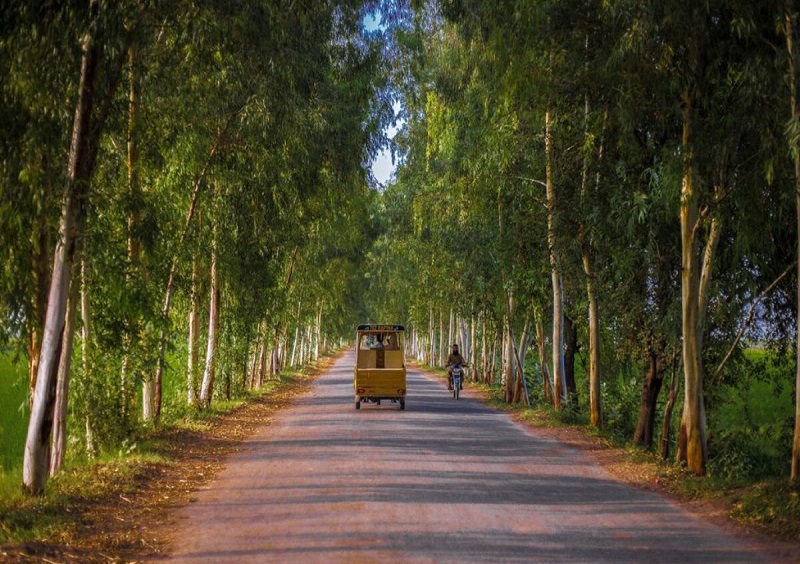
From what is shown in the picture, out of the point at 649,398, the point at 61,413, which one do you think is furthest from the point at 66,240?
the point at 649,398

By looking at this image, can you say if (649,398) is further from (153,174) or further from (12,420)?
(12,420)

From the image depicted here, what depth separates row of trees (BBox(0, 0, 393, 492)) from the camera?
1241 centimetres

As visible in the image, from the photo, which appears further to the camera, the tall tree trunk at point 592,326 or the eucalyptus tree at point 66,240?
the tall tree trunk at point 592,326

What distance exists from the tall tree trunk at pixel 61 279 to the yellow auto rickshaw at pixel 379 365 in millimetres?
16707

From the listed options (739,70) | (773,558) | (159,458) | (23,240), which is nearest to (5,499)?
(23,240)

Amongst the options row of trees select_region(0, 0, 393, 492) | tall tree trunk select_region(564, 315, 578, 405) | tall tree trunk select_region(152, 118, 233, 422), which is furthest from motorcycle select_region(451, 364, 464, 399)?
tall tree trunk select_region(152, 118, 233, 422)

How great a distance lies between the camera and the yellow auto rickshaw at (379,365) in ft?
96.1

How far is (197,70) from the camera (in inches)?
734

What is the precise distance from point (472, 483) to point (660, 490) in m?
2.54

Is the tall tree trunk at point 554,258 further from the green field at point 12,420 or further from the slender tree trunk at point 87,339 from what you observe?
the green field at point 12,420

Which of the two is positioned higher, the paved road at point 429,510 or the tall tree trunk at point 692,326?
the tall tree trunk at point 692,326

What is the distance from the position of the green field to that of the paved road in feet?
11.1

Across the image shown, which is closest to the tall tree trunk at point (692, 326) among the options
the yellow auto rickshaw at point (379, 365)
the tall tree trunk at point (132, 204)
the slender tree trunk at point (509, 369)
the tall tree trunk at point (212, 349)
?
the tall tree trunk at point (132, 204)

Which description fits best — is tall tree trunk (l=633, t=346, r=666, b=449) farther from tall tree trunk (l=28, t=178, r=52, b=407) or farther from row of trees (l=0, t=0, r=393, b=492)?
tall tree trunk (l=28, t=178, r=52, b=407)
